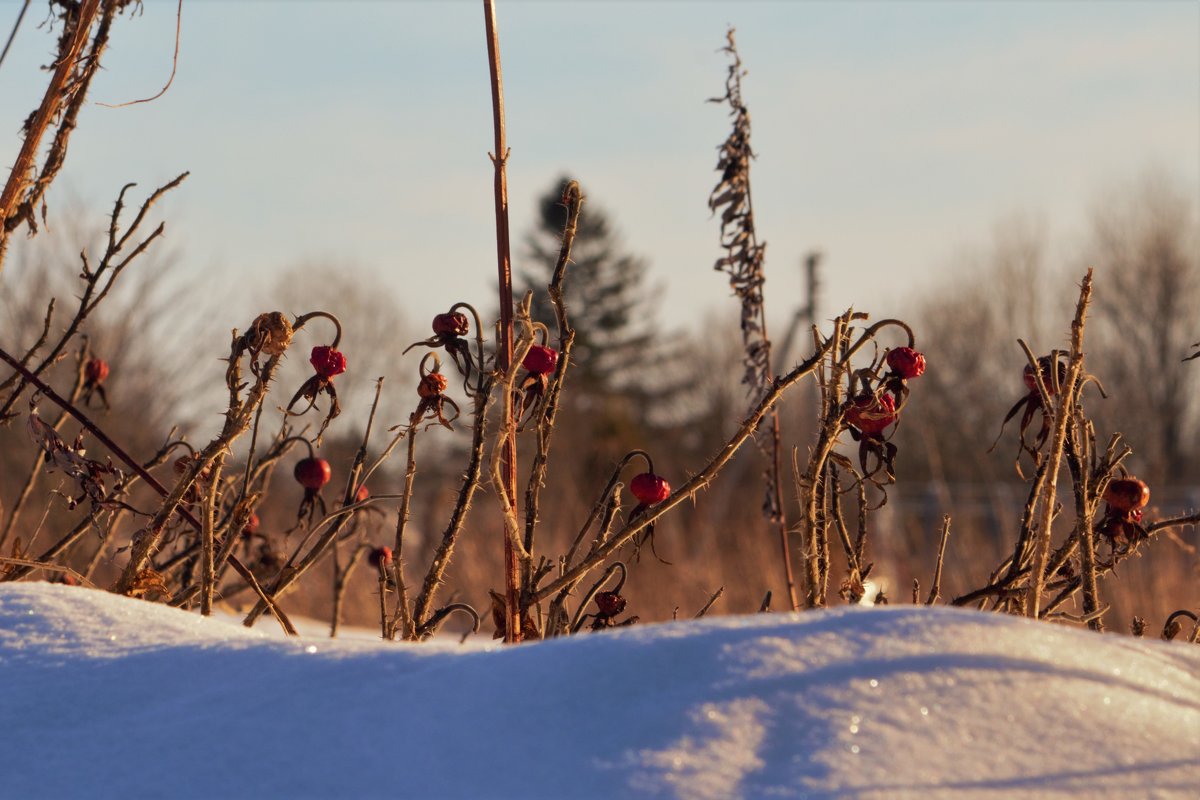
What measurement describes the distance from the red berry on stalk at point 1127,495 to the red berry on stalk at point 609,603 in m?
0.63

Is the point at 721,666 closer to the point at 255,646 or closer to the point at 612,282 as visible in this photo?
the point at 255,646

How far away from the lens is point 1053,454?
4.31 feet

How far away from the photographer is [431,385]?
1.56 m

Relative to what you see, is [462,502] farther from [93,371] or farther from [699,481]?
[93,371]

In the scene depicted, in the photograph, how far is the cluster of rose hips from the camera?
1474mm

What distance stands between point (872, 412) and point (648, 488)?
1.18 ft

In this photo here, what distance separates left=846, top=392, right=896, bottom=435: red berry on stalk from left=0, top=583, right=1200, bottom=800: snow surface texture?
446 mm

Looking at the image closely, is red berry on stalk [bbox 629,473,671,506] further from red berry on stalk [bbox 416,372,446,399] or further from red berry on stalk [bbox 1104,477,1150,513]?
red berry on stalk [bbox 1104,477,1150,513]

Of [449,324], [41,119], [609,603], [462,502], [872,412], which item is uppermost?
[41,119]

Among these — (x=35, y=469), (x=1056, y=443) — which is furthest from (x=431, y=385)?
(x=35, y=469)

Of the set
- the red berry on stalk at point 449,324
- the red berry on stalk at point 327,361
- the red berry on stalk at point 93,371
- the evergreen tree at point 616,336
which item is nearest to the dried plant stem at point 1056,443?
the red berry on stalk at point 449,324

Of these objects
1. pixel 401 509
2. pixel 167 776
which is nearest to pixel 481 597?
pixel 401 509

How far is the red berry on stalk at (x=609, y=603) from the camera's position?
1674mm

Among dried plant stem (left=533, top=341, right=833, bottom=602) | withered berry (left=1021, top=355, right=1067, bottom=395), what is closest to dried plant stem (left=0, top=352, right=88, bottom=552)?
dried plant stem (left=533, top=341, right=833, bottom=602)
